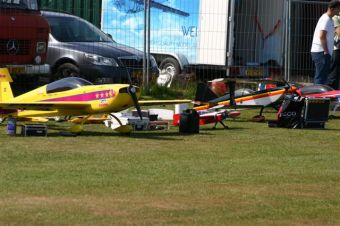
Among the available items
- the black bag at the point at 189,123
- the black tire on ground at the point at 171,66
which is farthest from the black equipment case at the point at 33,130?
the black tire on ground at the point at 171,66

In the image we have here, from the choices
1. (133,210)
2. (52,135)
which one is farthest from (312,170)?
(52,135)

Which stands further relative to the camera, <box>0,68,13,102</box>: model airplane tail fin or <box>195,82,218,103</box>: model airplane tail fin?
<box>195,82,218,103</box>: model airplane tail fin

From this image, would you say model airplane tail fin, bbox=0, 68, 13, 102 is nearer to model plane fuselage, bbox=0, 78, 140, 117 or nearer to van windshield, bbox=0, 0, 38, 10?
model plane fuselage, bbox=0, 78, 140, 117

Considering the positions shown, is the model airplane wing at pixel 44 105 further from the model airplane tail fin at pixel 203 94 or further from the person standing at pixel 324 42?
the person standing at pixel 324 42

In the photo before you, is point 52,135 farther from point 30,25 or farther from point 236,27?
point 236,27

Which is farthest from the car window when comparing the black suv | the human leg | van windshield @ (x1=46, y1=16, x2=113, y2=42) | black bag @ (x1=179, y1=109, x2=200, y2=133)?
van windshield @ (x1=46, y1=16, x2=113, y2=42)

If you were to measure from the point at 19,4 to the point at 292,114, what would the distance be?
7.27 metres

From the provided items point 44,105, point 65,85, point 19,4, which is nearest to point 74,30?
point 19,4

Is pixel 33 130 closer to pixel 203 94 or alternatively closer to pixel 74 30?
pixel 203 94

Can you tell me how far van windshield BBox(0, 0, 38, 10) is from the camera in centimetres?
2012

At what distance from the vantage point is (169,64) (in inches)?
928

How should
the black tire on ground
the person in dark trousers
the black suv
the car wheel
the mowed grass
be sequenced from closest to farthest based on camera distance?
the mowed grass → the person in dark trousers → the car wheel → the black suv → the black tire on ground

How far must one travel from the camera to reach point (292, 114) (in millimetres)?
15875

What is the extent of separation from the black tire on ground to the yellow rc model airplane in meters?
8.68
